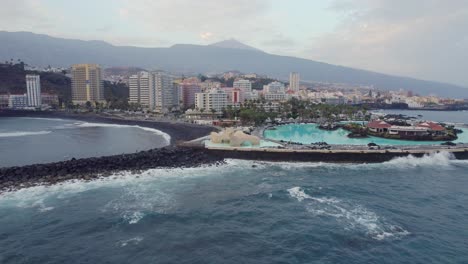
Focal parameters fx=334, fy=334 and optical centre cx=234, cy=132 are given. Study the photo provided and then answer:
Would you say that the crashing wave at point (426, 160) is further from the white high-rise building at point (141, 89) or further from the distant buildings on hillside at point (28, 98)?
→ the distant buildings on hillside at point (28, 98)

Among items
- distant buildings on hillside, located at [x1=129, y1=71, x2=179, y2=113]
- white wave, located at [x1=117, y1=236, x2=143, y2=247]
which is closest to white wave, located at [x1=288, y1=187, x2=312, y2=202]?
white wave, located at [x1=117, y1=236, x2=143, y2=247]

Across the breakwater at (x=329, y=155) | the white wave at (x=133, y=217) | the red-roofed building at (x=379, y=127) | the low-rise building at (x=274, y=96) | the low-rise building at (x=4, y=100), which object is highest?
the low-rise building at (x=274, y=96)

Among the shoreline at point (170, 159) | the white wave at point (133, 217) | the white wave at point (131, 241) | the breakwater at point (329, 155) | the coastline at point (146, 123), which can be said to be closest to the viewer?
the white wave at point (131, 241)

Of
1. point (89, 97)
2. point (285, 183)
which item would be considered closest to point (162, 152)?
point (285, 183)

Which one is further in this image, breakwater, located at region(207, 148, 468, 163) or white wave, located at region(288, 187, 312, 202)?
breakwater, located at region(207, 148, 468, 163)

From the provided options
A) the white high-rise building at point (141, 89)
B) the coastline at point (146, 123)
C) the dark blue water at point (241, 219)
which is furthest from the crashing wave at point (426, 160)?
the white high-rise building at point (141, 89)

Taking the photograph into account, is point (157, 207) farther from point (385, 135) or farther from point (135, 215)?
point (385, 135)

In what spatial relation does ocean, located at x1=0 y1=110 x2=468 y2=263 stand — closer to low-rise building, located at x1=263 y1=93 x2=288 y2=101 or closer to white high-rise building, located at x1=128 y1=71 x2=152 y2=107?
white high-rise building, located at x1=128 y1=71 x2=152 y2=107
